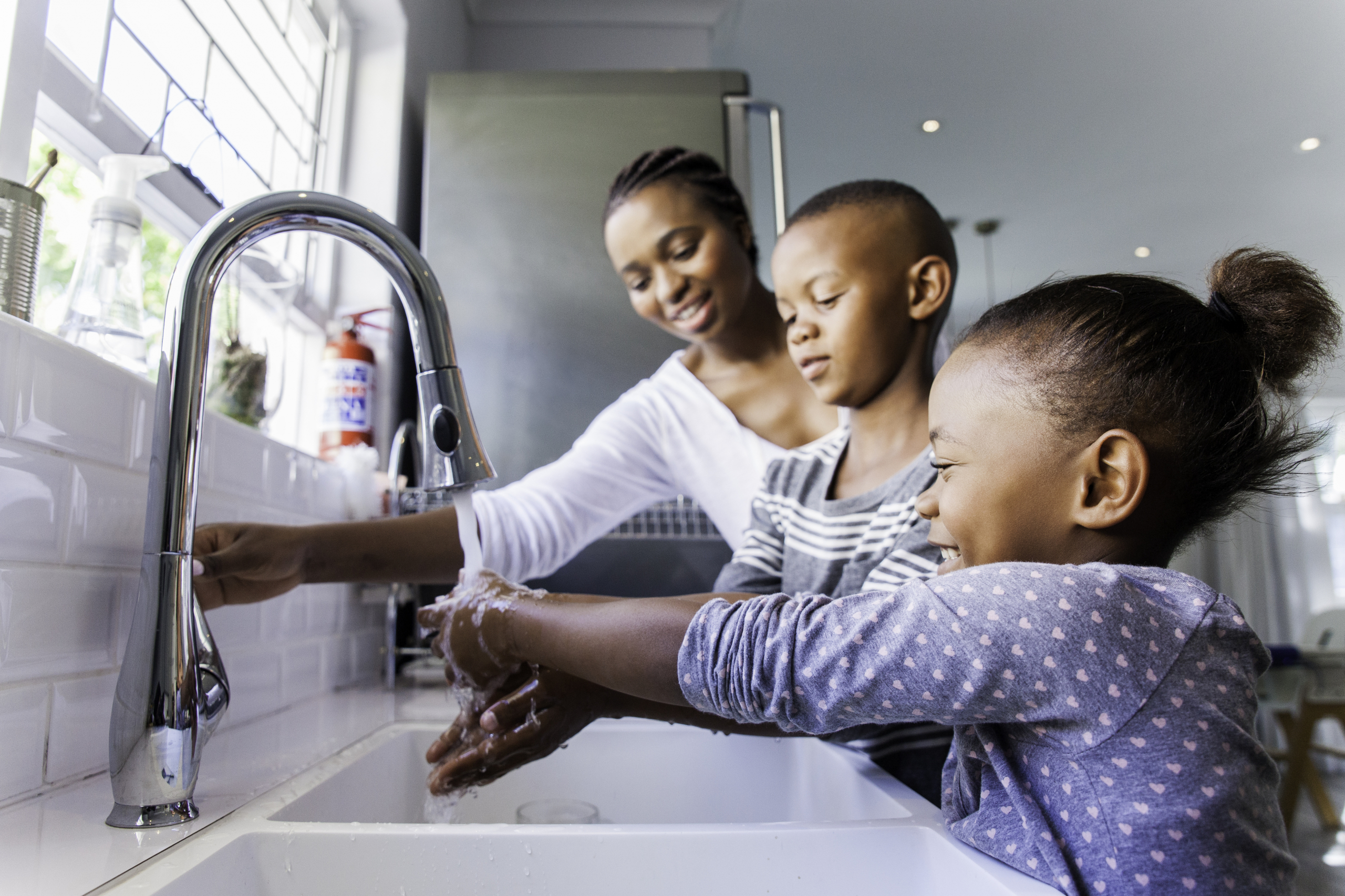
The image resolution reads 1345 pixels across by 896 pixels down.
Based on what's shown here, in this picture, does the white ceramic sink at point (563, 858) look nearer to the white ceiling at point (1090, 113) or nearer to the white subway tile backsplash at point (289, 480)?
the white subway tile backsplash at point (289, 480)

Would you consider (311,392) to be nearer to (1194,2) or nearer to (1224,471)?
(1224,471)

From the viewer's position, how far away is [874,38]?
2074 mm

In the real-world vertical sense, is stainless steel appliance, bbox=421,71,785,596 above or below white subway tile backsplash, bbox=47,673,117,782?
above

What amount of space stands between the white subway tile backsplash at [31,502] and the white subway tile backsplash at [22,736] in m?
0.09

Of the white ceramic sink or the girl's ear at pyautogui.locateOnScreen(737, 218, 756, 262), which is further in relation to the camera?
the girl's ear at pyautogui.locateOnScreen(737, 218, 756, 262)

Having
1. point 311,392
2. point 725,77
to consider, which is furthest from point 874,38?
point 311,392

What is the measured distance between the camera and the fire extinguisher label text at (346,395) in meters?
1.43

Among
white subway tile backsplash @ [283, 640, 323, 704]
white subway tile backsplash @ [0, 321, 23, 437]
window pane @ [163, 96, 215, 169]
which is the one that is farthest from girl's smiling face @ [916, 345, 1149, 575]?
window pane @ [163, 96, 215, 169]

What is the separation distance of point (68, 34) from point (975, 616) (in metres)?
1.02

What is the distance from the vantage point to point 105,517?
0.64 meters

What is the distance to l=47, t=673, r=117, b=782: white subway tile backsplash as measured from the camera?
587 mm

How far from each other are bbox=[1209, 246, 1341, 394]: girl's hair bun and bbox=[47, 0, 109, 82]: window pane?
1.04 m

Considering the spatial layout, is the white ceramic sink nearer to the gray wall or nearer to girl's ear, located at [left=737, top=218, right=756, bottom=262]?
the gray wall

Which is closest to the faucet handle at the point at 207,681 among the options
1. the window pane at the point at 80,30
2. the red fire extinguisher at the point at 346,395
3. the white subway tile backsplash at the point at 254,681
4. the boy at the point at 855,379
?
the white subway tile backsplash at the point at 254,681
